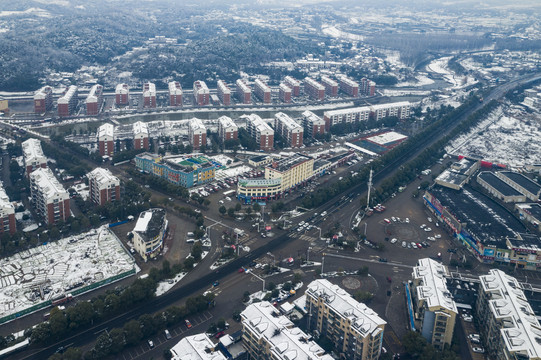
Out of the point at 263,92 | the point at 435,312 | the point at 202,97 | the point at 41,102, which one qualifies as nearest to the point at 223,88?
the point at 202,97

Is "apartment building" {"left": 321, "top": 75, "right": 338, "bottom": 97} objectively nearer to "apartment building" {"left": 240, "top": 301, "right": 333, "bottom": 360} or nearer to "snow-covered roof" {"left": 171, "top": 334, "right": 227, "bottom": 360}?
"apartment building" {"left": 240, "top": 301, "right": 333, "bottom": 360}

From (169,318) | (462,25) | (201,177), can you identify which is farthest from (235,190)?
(462,25)

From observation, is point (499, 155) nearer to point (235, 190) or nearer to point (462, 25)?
point (235, 190)

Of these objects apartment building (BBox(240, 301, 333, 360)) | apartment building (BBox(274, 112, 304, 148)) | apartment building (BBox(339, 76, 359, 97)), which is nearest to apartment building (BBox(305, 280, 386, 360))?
apartment building (BBox(240, 301, 333, 360))

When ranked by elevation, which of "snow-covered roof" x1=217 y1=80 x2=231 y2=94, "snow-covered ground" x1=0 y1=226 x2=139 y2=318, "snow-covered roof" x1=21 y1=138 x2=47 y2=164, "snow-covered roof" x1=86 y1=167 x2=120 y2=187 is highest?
"snow-covered roof" x1=21 y1=138 x2=47 y2=164

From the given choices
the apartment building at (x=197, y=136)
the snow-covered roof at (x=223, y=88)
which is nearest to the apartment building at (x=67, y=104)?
the apartment building at (x=197, y=136)

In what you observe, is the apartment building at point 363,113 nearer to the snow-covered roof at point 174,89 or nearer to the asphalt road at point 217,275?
the asphalt road at point 217,275
